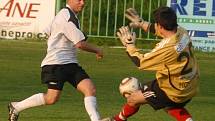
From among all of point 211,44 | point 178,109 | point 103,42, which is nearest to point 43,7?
point 103,42

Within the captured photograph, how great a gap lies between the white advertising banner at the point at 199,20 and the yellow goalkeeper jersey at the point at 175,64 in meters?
16.7

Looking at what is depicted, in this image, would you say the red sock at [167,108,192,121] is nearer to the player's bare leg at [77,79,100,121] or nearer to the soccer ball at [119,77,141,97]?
the soccer ball at [119,77,141,97]

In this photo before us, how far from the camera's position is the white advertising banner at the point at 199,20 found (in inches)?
1041

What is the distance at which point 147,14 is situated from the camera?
29031 millimetres

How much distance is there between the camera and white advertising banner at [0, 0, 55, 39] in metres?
27.4

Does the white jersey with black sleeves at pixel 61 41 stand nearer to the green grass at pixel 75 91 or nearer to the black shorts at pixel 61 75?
the black shorts at pixel 61 75

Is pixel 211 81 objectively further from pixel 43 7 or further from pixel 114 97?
pixel 43 7

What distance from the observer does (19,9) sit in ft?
90.5

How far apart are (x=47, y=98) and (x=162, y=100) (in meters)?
1.75

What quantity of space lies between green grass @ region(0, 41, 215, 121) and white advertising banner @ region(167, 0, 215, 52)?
36 cm

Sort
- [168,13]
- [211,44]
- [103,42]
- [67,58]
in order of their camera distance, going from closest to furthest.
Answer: [168,13] → [67,58] → [211,44] → [103,42]

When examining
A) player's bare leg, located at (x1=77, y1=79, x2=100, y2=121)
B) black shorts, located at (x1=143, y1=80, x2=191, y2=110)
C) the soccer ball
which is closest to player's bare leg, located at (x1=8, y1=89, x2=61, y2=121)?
player's bare leg, located at (x1=77, y1=79, x2=100, y2=121)

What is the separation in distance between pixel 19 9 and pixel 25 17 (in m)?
0.33

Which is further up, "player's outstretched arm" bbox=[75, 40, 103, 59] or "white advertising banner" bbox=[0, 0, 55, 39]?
"player's outstretched arm" bbox=[75, 40, 103, 59]
